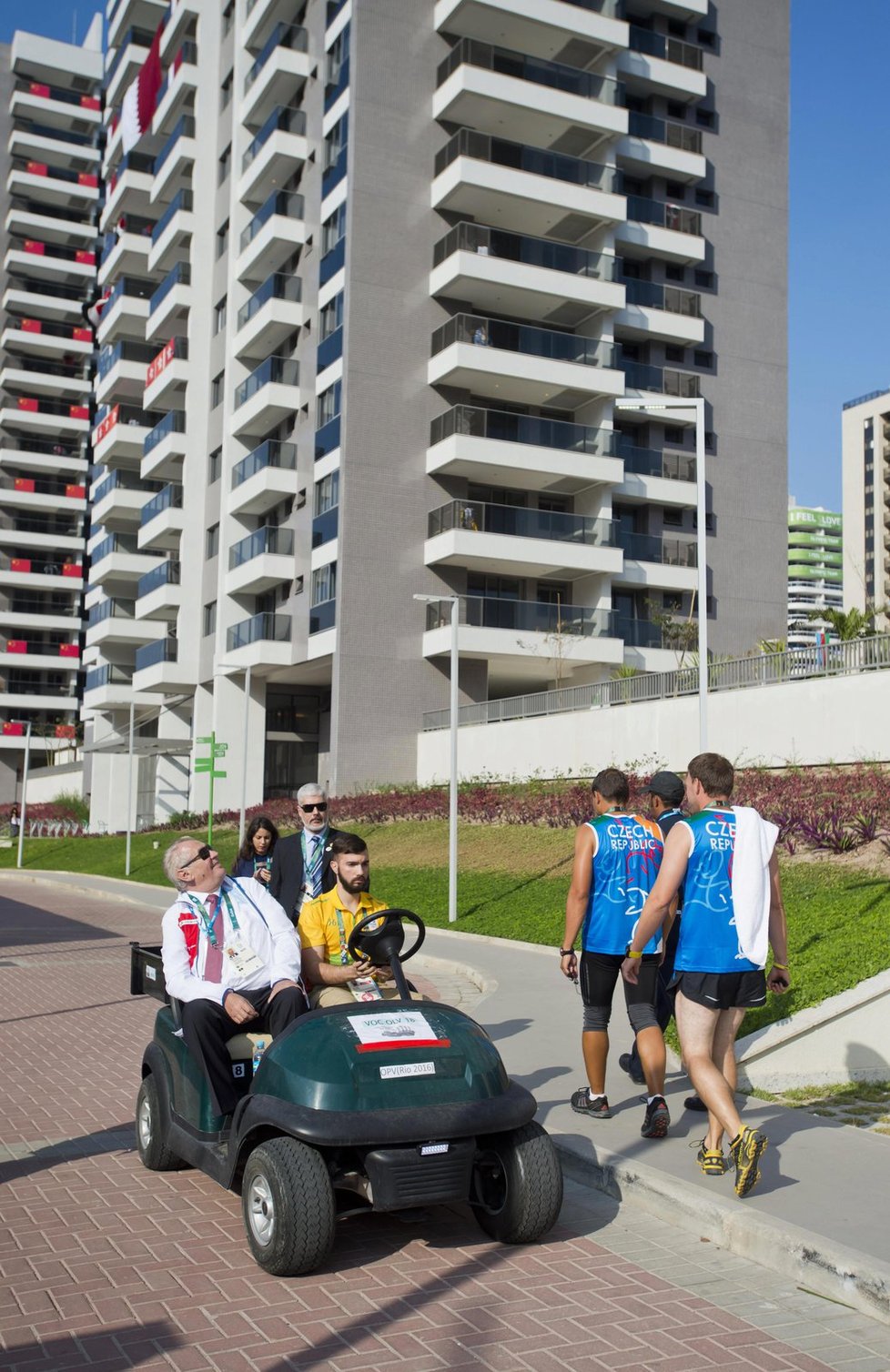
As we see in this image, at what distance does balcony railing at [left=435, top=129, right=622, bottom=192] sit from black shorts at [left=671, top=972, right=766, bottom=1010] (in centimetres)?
3994

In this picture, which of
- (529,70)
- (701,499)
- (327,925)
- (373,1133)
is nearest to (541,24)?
(529,70)

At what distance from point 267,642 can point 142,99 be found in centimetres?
3453

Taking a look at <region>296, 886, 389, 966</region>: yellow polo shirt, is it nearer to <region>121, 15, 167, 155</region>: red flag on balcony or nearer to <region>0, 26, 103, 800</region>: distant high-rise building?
<region>121, 15, 167, 155</region>: red flag on balcony

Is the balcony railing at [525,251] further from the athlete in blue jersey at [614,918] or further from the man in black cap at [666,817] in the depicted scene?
the athlete in blue jersey at [614,918]

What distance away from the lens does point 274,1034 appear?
18.5ft

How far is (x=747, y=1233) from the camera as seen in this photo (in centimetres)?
525

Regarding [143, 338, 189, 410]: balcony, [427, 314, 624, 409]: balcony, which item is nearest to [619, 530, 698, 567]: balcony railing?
[427, 314, 624, 409]: balcony

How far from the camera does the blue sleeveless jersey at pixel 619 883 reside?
6.70 metres

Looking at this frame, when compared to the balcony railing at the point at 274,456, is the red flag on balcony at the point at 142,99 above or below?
above

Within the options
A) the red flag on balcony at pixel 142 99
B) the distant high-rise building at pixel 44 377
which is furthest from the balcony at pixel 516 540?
the distant high-rise building at pixel 44 377

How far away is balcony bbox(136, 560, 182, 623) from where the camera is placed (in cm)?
5375

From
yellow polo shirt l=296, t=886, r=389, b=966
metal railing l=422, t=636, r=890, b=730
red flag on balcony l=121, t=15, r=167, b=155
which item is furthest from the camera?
red flag on balcony l=121, t=15, r=167, b=155

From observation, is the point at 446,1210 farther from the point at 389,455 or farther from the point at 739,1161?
the point at 389,455

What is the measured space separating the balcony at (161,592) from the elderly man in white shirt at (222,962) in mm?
48436
